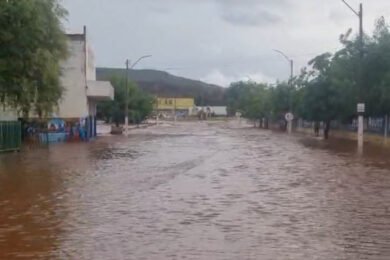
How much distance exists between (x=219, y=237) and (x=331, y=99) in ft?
184

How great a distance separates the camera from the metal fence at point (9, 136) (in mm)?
39500

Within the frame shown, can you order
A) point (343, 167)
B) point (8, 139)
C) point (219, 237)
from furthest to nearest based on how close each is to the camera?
1. point (8, 139)
2. point (343, 167)
3. point (219, 237)

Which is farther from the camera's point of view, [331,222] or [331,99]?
[331,99]

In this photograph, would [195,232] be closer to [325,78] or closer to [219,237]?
[219,237]

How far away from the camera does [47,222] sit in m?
14.0

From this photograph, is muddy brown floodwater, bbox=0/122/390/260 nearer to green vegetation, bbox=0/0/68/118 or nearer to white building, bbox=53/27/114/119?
green vegetation, bbox=0/0/68/118

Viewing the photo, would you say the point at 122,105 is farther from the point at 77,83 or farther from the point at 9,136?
the point at 9,136

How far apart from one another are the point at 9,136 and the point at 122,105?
58.4m

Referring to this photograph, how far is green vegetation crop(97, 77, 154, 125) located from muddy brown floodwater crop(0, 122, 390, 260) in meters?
69.3

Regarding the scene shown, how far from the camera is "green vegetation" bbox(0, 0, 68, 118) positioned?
111 feet

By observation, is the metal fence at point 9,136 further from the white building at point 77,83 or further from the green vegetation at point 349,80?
the white building at point 77,83

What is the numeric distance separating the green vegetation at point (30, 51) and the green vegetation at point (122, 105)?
56.4 m

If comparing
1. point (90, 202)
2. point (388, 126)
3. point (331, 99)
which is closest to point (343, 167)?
point (90, 202)

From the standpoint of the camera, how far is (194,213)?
49.9ft
